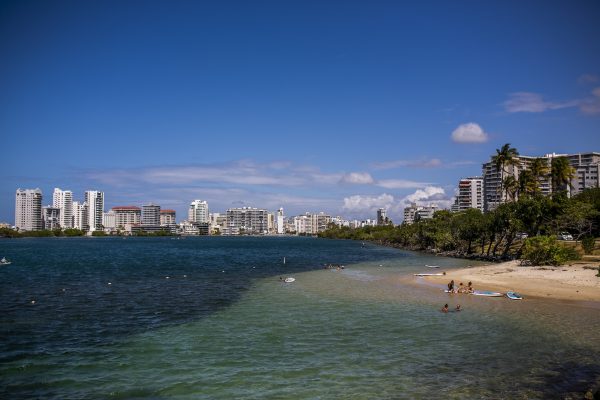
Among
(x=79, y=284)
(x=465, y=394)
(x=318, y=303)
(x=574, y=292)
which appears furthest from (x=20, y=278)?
(x=574, y=292)

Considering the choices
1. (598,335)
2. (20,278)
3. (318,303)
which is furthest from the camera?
(20,278)

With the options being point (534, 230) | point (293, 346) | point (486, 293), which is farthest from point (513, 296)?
point (534, 230)

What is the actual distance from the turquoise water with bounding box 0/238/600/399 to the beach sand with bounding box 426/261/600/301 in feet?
14.0

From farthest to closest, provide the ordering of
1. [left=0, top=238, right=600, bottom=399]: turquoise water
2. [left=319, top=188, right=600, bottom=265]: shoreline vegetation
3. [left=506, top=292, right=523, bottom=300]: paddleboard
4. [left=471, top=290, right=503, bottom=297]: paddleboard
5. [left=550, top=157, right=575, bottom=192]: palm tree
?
[left=550, top=157, right=575, bottom=192]: palm tree, [left=319, top=188, right=600, bottom=265]: shoreline vegetation, [left=471, top=290, right=503, bottom=297]: paddleboard, [left=506, top=292, right=523, bottom=300]: paddleboard, [left=0, top=238, right=600, bottom=399]: turquoise water

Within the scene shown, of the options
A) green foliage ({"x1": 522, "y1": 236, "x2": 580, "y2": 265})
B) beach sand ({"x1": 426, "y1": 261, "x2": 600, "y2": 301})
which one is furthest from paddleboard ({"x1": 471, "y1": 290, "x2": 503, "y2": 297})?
green foliage ({"x1": 522, "y1": 236, "x2": 580, "y2": 265})

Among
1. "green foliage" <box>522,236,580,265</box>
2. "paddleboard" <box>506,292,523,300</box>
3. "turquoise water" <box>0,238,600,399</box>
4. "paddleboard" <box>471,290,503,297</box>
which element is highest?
"green foliage" <box>522,236,580,265</box>

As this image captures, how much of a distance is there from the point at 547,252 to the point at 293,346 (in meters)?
44.3

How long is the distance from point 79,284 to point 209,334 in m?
31.0

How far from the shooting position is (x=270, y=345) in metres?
24.1

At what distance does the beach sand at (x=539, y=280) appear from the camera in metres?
39.2

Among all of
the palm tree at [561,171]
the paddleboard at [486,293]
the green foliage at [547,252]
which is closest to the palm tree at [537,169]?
the palm tree at [561,171]

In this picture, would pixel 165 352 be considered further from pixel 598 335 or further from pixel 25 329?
pixel 598 335

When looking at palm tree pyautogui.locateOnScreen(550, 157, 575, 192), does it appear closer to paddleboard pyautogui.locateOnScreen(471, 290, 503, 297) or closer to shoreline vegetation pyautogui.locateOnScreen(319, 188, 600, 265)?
shoreline vegetation pyautogui.locateOnScreen(319, 188, 600, 265)

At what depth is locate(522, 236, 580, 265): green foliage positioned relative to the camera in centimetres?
5481
